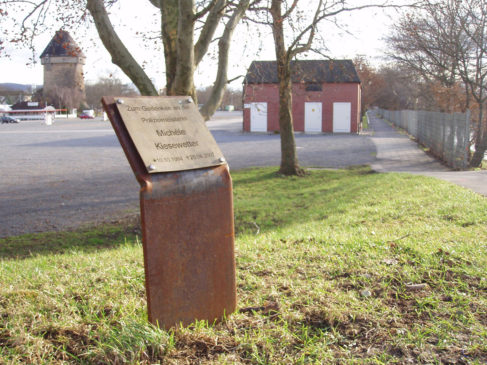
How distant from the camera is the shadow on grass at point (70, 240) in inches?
296

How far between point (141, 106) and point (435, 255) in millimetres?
2944

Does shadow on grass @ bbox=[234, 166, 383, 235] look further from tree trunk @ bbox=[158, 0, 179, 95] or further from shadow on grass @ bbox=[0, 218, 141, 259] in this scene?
tree trunk @ bbox=[158, 0, 179, 95]

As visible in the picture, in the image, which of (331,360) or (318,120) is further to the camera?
(318,120)

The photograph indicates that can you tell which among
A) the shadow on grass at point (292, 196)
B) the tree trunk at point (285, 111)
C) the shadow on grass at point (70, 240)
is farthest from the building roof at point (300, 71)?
the shadow on grass at point (70, 240)

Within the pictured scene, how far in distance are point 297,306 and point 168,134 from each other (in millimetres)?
1514

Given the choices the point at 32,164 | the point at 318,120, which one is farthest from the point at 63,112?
the point at 32,164

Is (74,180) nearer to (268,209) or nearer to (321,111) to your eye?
(268,209)

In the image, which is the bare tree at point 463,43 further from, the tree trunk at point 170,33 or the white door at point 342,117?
the white door at point 342,117

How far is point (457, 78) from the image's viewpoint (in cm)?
2052

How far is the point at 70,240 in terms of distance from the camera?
325 inches

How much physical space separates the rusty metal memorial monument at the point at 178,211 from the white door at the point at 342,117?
131ft

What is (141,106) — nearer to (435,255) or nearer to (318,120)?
(435,255)

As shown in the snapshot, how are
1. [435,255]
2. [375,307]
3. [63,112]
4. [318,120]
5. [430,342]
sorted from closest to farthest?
[430,342] < [375,307] < [435,255] < [318,120] < [63,112]

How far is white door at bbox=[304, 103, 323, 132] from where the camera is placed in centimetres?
4259
